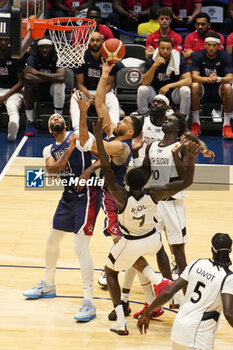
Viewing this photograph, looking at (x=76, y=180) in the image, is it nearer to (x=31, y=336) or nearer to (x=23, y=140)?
(x=31, y=336)

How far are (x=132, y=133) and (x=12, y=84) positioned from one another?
255 inches

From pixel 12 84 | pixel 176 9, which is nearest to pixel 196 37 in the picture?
pixel 176 9

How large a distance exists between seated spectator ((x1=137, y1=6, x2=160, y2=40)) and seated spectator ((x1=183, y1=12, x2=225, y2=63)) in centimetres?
75

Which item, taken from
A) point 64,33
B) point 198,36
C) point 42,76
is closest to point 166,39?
point 198,36

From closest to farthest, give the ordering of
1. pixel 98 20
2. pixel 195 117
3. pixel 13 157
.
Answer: pixel 13 157, pixel 195 117, pixel 98 20

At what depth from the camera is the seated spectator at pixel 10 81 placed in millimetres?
12898

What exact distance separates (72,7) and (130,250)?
8.77 meters

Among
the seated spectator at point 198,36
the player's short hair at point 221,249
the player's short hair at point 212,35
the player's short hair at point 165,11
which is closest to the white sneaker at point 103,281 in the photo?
the player's short hair at point 221,249

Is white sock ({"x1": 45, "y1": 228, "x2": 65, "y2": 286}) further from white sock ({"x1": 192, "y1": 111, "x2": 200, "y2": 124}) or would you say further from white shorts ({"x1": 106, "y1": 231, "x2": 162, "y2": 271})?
white sock ({"x1": 192, "y1": 111, "x2": 200, "y2": 124})

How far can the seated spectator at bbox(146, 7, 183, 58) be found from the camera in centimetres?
1329

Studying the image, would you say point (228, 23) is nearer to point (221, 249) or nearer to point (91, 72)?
point (91, 72)

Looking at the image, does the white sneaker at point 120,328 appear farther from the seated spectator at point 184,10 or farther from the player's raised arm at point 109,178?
the seated spectator at point 184,10

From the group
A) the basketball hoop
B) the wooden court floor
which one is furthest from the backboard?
the wooden court floor

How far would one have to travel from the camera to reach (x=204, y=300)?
5309mm
